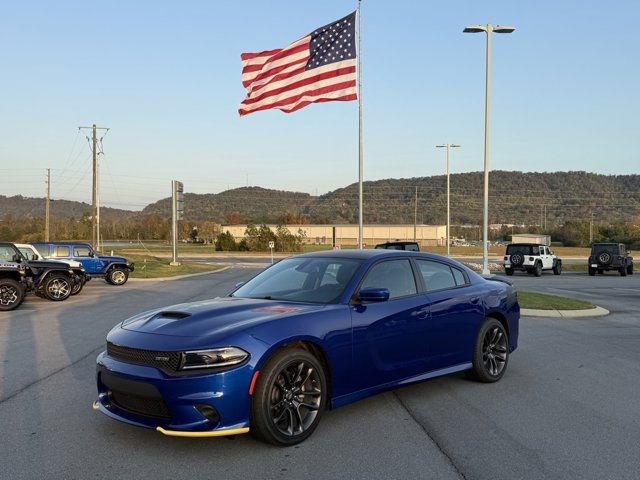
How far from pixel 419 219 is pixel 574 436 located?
155029 mm

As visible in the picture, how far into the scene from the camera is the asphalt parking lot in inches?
169

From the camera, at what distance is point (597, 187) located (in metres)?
157

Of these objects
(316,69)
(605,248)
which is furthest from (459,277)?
(605,248)

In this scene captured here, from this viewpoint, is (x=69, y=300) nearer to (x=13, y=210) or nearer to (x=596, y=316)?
(x=596, y=316)

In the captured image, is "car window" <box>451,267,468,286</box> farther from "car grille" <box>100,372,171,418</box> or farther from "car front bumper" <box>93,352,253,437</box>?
"car grille" <box>100,372,171,418</box>

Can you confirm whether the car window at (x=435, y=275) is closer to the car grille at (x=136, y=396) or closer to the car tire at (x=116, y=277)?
the car grille at (x=136, y=396)

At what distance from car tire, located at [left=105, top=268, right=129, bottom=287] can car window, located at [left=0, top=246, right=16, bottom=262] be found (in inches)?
349

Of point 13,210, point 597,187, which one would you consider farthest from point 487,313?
point 597,187

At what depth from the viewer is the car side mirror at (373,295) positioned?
5.30 meters

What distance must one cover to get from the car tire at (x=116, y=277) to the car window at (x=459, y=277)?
67.9ft

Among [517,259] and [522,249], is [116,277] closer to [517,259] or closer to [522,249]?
[517,259]

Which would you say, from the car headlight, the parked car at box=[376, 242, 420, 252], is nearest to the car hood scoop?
the car headlight

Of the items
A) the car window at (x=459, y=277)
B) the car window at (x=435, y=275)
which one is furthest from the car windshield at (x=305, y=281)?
the car window at (x=459, y=277)

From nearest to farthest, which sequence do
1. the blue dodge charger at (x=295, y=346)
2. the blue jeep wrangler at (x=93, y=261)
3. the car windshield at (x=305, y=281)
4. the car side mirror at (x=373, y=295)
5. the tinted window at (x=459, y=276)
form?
1. the blue dodge charger at (x=295, y=346)
2. the car side mirror at (x=373, y=295)
3. the car windshield at (x=305, y=281)
4. the tinted window at (x=459, y=276)
5. the blue jeep wrangler at (x=93, y=261)
